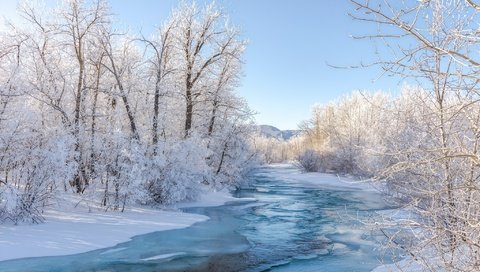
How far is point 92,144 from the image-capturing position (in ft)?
54.1

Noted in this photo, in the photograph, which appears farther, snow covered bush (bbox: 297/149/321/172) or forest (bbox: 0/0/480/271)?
snow covered bush (bbox: 297/149/321/172)

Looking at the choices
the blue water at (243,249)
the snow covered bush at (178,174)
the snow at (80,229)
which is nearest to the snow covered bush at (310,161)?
the snow covered bush at (178,174)

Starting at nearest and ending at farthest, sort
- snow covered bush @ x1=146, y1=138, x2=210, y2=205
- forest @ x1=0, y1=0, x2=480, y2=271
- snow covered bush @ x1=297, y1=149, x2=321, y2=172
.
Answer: forest @ x1=0, y1=0, x2=480, y2=271 → snow covered bush @ x1=146, y1=138, x2=210, y2=205 → snow covered bush @ x1=297, y1=149, x2=321, y2=172

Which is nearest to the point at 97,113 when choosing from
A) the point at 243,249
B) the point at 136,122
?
the point at 136,122

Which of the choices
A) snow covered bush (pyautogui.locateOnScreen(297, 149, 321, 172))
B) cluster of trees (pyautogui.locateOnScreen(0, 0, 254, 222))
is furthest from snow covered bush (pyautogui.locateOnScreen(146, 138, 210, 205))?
snow covered bush (pyautogui.locateOnScreen(297, 149, 321, 172))

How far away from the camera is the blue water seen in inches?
365

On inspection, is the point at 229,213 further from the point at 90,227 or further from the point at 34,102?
the point at 34,102

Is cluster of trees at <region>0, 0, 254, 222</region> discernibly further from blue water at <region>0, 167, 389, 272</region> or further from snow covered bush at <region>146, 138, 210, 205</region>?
blue water at <region>0, 167, 389, 272</region>

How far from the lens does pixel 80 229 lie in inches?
466

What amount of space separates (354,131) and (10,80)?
4491 cm

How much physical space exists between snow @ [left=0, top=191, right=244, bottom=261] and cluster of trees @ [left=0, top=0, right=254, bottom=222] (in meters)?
0.66

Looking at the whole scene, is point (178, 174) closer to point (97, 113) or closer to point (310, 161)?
point (97, 113)

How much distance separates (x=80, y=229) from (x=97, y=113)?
26.2 feet

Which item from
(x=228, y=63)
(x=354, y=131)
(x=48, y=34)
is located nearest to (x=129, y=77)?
(x=48, y=34)
